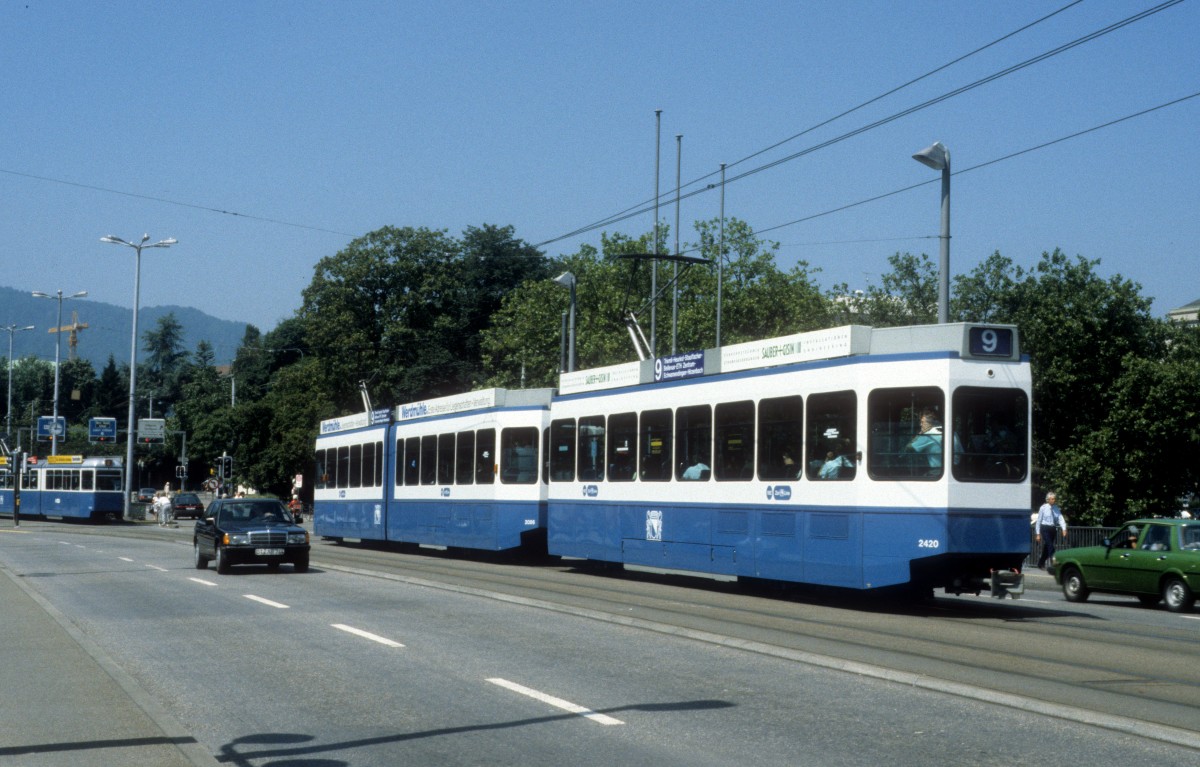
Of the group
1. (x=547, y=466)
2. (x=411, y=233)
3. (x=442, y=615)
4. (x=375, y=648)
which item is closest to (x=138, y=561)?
(x=547, y=466)

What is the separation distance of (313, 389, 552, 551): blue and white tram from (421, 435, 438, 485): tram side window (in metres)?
0.02

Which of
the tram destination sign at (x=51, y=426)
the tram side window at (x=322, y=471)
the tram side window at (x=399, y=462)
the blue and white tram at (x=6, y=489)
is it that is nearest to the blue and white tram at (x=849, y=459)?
the tram side window at (x=399, y=462)

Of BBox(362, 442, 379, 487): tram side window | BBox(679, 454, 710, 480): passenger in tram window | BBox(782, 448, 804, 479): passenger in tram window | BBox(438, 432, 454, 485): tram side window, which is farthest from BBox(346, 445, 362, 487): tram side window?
BBox(782, 448, 804, 479): passenger in tram window

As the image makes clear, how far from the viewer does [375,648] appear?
1326 cm

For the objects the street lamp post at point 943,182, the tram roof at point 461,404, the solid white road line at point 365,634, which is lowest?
the solid white road line at point 365,634

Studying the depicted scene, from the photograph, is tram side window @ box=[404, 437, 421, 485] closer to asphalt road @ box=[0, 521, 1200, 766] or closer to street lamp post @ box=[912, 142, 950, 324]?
asphalt road @ box=[0, 521, 1200, 766]

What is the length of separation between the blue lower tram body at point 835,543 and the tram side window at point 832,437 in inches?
20.4

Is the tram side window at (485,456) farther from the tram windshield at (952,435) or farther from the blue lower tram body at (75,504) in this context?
the blue lower tram body at (75,504)

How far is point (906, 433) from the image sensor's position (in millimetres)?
17109

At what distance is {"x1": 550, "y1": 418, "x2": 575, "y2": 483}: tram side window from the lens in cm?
2569

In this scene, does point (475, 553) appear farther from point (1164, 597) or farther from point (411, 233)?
point (411, 233)

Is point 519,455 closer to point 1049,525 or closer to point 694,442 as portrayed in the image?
point 694,442

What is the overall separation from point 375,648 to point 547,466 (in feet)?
47.8

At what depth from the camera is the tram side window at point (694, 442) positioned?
21.0 meters
